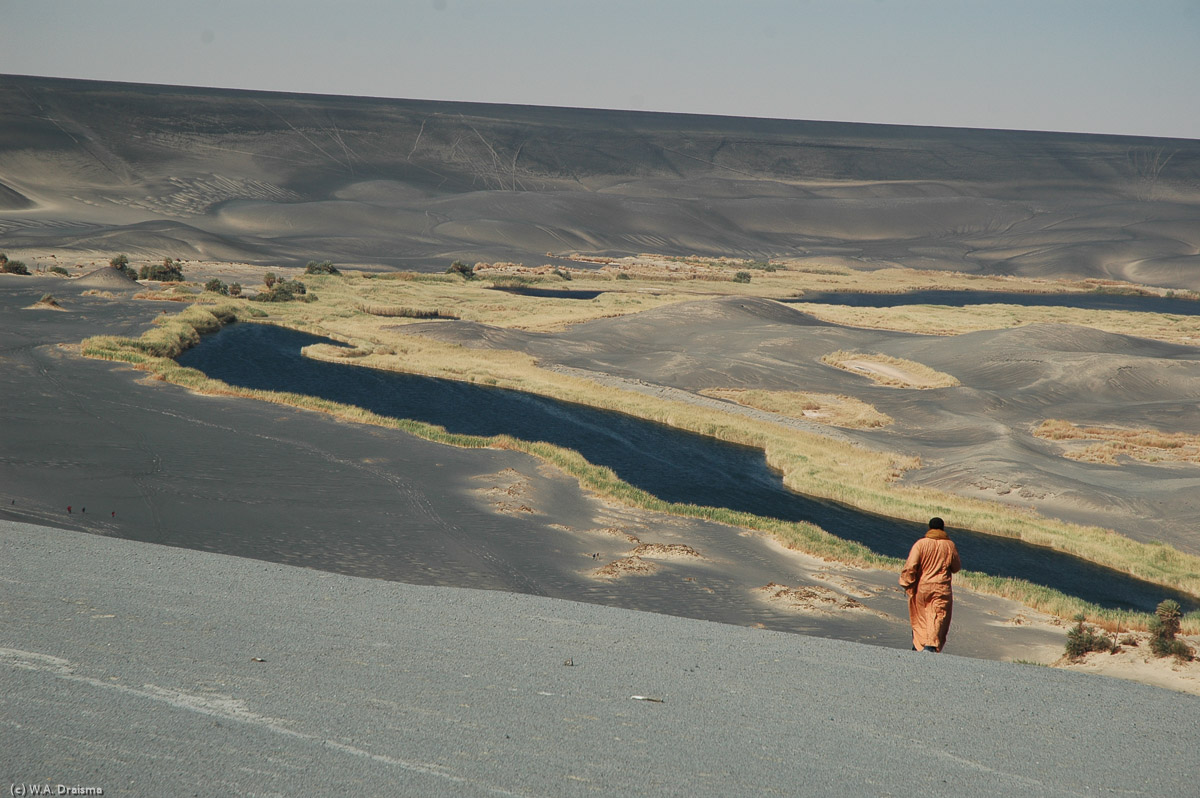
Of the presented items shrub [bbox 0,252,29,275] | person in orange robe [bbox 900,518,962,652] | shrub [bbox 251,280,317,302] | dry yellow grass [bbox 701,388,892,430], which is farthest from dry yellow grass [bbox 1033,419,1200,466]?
shrub [bbox 0,252,29,275]

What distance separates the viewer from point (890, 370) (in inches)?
2133

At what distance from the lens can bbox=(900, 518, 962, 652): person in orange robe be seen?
12852 millimetres

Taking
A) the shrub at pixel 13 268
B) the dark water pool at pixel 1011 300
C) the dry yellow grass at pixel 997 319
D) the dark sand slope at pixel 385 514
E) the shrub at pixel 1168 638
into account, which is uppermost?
the dark water pool at pixel 1011 300

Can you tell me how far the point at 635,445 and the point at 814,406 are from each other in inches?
434

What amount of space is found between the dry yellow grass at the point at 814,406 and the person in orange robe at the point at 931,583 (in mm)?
29522

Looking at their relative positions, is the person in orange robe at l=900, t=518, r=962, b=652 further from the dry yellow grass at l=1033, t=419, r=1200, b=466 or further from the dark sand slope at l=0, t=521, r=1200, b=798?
the dry yellow grass at l=1033, t=419, r=1200, b=466

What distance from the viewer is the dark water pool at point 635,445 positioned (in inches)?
1066

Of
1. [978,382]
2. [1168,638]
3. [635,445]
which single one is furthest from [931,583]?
[978,382]

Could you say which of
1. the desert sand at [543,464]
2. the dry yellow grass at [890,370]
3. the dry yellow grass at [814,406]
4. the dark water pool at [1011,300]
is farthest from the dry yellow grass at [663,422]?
the dark water pool at [1011,300]

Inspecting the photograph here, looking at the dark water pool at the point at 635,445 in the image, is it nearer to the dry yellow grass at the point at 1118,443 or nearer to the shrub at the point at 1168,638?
the shrub at the point at 1168,638

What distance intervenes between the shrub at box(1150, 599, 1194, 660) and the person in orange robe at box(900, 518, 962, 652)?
416 cm

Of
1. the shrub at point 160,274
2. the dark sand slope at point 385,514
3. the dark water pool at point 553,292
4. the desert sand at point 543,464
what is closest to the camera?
the dark sand slope at point 385,514

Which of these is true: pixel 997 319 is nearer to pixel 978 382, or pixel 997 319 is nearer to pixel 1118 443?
pixel 978 382

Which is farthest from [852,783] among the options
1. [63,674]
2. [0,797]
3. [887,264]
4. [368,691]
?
[887,264]
